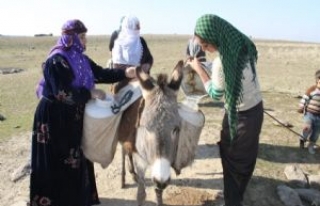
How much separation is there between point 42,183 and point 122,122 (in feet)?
3.56

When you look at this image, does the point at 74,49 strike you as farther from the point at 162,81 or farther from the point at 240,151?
the point at 240,151

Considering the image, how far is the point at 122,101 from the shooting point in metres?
4.84

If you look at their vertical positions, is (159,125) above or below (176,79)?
below

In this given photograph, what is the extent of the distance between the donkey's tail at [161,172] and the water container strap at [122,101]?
2.88 ft

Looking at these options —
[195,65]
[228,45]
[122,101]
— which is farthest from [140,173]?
[228,45]

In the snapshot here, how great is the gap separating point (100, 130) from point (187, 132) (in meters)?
0.94

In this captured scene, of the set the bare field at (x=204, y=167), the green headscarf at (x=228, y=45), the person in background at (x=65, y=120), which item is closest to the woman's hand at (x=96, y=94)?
the person in background at (x=65, y=120)

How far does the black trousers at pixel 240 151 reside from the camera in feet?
14.8

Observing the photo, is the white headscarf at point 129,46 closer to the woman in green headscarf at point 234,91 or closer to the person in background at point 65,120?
the person in background at point 65,120

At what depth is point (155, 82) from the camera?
4.52 metres

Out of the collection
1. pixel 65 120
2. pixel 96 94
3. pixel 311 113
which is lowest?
pixel 311 113

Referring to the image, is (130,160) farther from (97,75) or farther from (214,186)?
(214,186)

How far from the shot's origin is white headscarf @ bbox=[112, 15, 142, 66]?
6180 mm

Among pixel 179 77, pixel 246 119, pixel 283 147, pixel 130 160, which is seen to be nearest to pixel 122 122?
pixel 130 160
